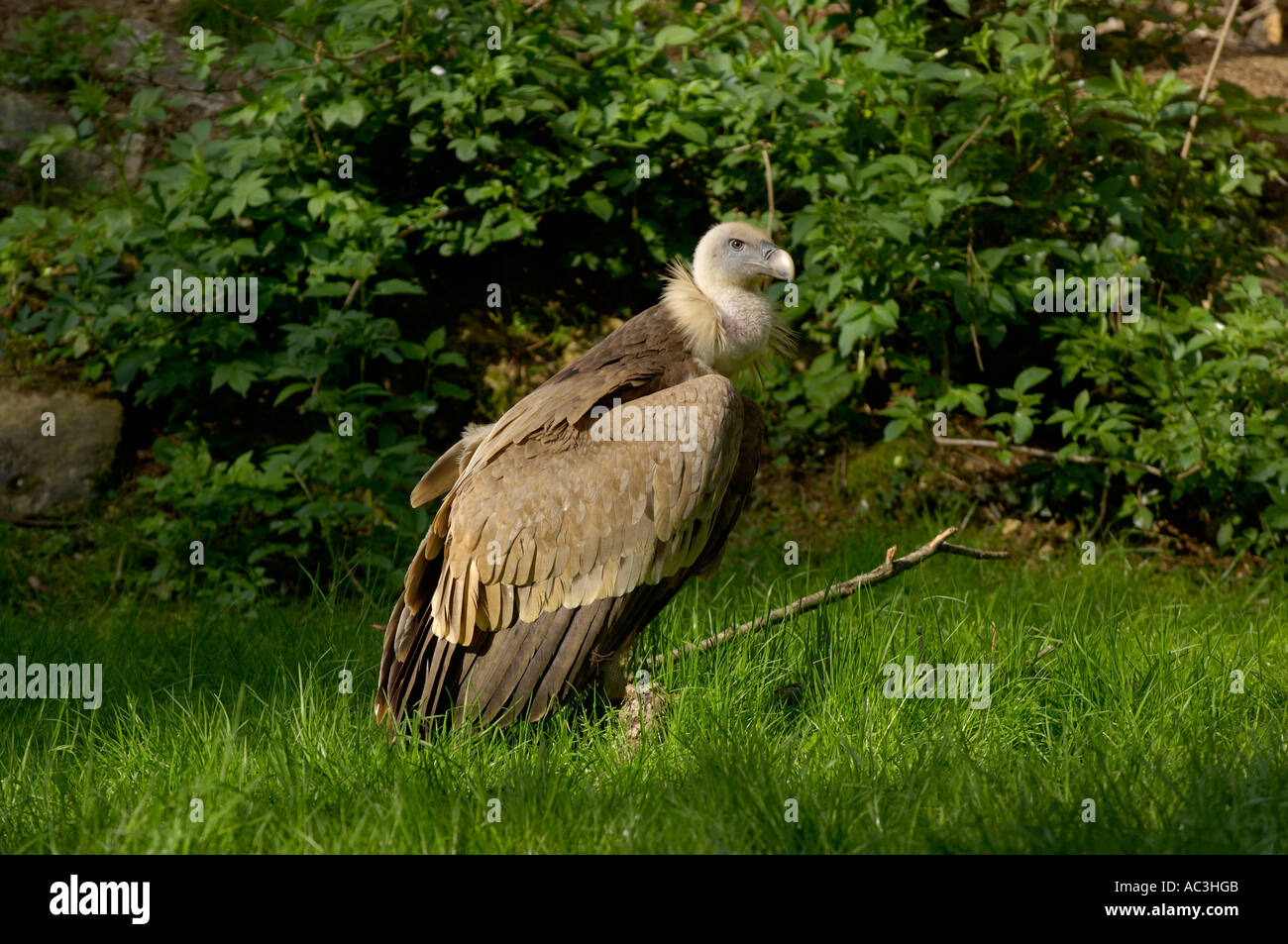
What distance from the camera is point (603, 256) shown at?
7.23 metres

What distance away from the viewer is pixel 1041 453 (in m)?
6.64

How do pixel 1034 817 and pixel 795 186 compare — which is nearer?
pixel 1034 817

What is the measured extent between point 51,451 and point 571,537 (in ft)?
13.1

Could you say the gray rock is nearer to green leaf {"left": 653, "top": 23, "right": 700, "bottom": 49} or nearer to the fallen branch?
green leaf {"left": 653, "top": 23, "right": 700, "bottom": 49}

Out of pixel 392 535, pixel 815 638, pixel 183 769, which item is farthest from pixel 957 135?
pixel 183 769

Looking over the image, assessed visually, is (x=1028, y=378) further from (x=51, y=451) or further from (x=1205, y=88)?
(x=51, y=451)

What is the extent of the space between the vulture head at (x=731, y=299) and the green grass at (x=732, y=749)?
1.02m

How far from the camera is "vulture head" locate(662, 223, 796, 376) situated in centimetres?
430

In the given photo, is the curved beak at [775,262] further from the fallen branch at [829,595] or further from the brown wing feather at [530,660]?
the fallen branch at [829,595]

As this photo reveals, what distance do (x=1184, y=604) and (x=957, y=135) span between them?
250 centimetres

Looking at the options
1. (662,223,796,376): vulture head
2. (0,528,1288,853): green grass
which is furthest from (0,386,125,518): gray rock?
(662,223,796,376): vulture head

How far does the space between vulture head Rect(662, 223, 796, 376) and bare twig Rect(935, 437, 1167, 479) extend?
2307 millimetres

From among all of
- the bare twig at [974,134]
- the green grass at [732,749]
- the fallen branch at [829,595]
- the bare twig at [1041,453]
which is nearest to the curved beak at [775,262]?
the fallen branch at [829,595]

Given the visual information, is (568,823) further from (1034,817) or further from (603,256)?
(603,256)
